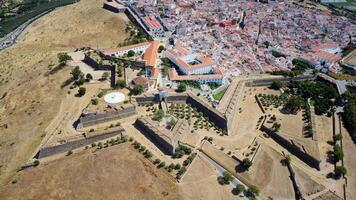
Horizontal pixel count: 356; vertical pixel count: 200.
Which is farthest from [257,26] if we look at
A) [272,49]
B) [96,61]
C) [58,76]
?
[58,76]

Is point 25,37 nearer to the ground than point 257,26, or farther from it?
nearer to the ground

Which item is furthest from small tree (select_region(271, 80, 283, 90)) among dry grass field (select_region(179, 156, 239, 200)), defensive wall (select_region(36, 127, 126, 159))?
defensive wall (select_region(36, 127, 126, 159))

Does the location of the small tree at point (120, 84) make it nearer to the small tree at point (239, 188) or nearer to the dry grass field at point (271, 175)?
the dry grass field at point (271, 175)

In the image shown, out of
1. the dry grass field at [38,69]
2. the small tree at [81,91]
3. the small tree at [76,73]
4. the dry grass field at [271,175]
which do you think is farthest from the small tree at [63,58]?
the dry grass field at [271,175]

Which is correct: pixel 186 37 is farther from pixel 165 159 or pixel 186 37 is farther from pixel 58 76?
pixel 165 159

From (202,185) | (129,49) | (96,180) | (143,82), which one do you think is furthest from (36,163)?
(129,49)
